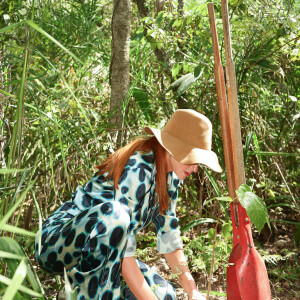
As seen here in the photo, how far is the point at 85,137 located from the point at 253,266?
1179 mm

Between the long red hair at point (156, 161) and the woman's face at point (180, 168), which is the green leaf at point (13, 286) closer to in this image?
the long red hair at point (156, 161)

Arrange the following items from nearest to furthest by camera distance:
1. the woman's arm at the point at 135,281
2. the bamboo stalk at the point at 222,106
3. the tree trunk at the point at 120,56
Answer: the woman's arm at the point at 135,281 → the bamboo stalk at the point at 222,106 → the tree trunk at the point at 120,56

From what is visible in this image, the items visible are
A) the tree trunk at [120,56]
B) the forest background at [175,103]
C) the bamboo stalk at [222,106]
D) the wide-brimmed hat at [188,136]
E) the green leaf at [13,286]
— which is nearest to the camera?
the green leaf at [13,286]

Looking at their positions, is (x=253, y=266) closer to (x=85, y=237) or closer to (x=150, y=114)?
(x=85, y=237)

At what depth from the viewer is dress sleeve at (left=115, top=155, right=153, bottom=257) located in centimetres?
157

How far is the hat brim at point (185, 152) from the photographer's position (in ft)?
5.11

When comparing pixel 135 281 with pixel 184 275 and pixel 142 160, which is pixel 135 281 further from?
pixel 142 160

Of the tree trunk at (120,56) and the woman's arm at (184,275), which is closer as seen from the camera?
the woman's arm at (184,275)

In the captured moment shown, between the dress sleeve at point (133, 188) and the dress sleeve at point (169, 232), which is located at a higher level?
the dress sleeve at point (133, 188)

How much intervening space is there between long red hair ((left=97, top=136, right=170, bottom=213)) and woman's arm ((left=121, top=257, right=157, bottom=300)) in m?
0.28

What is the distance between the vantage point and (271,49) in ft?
8.57

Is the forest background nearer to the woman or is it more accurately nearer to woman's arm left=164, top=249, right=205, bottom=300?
woman's arm left=164, top=249, right=205, bottom=300

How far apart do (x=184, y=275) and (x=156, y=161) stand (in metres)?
0.43

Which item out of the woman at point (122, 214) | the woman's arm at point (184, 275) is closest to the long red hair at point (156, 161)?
the woman at point (122, 214)
